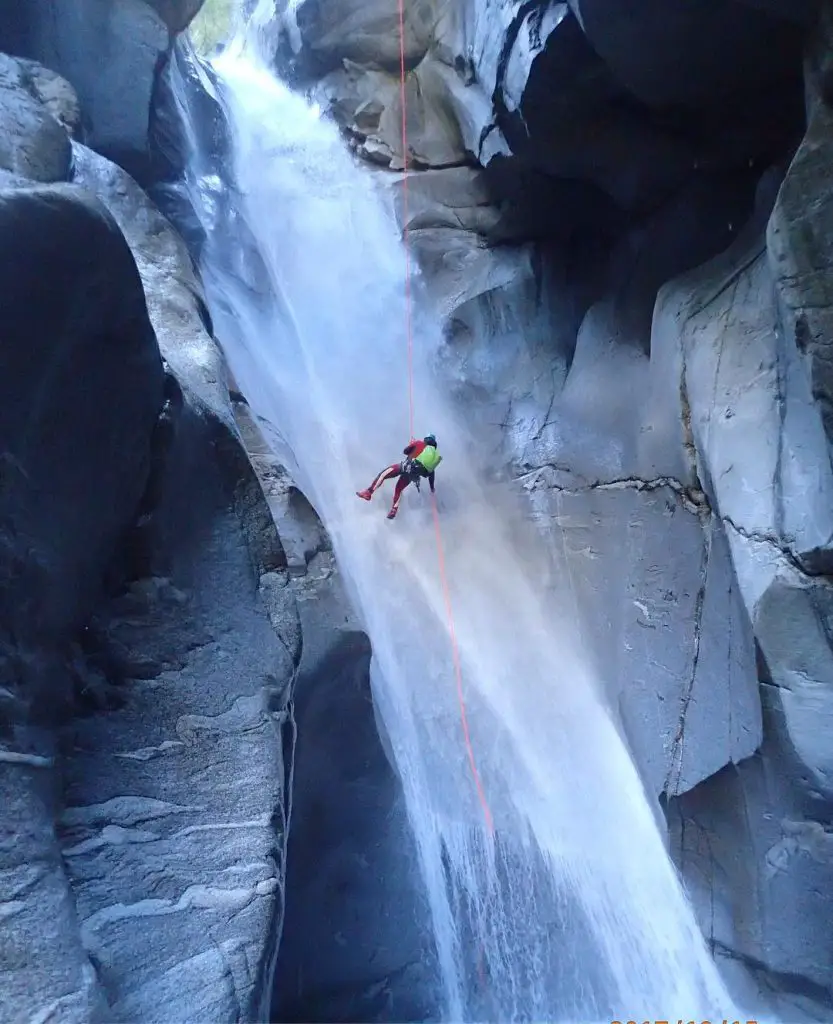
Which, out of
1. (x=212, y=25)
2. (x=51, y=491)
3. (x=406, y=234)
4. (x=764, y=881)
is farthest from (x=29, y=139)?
(x=212, y=25)

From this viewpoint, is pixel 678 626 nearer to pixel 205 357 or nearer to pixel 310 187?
pixel 205 357

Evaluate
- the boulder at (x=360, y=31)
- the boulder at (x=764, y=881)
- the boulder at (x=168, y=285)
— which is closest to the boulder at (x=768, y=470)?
the boulder at (x=764, y=881)

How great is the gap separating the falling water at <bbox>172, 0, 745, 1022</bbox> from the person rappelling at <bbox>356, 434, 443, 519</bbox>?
0.80 ft

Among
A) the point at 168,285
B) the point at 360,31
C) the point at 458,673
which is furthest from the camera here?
the point at 360,31

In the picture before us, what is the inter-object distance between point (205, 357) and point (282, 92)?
8.53m

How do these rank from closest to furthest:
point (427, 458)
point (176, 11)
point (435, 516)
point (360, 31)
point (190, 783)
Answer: point (190, 783) < point (427, 458) < point (435, 516) < point (176, 11) < point (360, 31)

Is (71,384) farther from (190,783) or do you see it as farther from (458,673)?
(458,673)

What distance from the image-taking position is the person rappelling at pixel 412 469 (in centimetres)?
668

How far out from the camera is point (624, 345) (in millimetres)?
6648

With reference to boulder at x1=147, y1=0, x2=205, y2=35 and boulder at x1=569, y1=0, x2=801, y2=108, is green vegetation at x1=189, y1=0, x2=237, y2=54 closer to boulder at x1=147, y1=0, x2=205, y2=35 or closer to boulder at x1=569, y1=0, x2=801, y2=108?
boulder at x1=147, y1=0, x2=205, y2=35

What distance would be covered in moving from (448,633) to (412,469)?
1551 millimetres

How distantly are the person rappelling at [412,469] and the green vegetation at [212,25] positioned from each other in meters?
11.8

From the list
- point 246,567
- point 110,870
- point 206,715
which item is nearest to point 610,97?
point 246,567

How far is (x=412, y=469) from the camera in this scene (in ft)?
22.0
